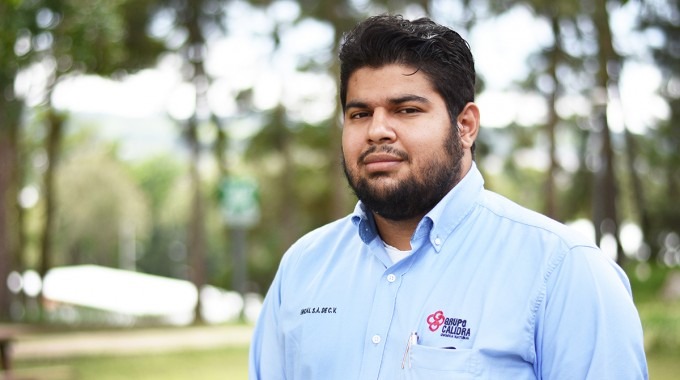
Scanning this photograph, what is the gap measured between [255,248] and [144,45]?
74.6 ft

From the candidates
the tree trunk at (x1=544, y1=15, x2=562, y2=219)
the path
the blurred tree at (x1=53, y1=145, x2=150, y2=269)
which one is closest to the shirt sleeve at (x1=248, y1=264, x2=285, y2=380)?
the path

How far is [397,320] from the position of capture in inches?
101

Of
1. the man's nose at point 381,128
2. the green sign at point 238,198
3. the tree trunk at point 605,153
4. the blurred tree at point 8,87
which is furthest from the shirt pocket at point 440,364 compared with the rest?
the tree trunk at point 605,153

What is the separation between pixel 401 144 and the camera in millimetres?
2617

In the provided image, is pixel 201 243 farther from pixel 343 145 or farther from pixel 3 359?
pixel 343 145

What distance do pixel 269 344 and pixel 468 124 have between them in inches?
33.5

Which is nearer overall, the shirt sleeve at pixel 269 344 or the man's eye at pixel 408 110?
the man's eye at pixel 408 110

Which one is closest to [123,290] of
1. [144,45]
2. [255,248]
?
[255,248]

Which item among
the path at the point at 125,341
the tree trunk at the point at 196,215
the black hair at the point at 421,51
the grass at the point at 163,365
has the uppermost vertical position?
the black hair at the point at 421,51

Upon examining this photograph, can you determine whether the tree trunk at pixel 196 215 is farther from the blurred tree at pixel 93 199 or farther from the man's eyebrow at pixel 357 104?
the man's eyebrow at pixel 357 104

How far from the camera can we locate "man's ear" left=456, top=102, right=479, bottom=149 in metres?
2.75

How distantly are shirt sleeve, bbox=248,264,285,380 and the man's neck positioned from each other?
397mm

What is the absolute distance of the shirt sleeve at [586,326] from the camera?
232 centimetres

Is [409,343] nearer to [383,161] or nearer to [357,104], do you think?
[383,161]
